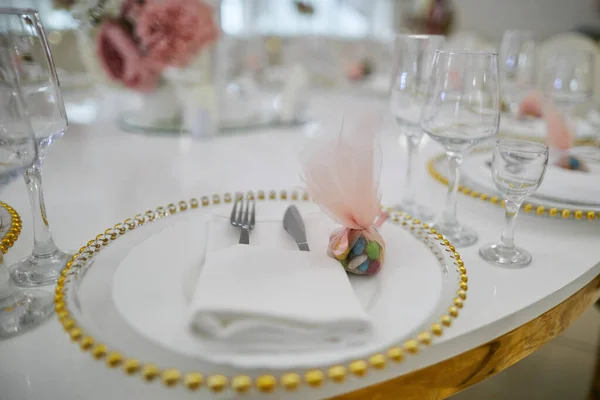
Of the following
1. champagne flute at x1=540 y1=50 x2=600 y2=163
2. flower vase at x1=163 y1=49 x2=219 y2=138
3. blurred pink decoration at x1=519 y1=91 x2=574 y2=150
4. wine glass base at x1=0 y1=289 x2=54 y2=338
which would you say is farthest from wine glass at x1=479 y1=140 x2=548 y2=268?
flower vase at x1=163 y1=49 x2=219 y2=138

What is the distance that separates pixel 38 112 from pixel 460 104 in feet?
1.76

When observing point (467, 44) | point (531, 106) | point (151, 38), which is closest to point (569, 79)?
point (531, 106)

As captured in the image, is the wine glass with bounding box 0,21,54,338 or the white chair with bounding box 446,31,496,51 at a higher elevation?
the white chair with bounding box 446,31,496,51

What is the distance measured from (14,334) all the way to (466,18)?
5266mm

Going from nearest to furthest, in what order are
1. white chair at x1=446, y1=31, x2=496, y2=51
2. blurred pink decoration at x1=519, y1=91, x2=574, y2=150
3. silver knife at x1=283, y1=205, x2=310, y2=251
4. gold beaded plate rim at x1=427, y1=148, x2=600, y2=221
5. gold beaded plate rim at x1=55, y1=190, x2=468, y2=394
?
1. gold beaded plate rim at x1=55, y1=190, x2=468, y2=394
2. silver knife at x1=283, y1=205, x2=310, y2=251
3. gold beaded plate rim at x1=427, y1=148, x2=600, y2=221
4. blurred pink decoration at x1=519, y1=91, x2=574, y2=150
5. white chair at x1=446, y1=31, x2=496, y2=51

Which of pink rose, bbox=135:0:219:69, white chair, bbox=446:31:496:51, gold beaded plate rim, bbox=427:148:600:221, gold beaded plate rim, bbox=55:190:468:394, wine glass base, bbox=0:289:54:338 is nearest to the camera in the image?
gold beaded plate rim, bbox=55:190:468:394

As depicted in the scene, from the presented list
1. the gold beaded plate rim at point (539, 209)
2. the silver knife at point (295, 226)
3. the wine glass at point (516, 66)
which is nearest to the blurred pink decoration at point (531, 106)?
the wine glass at point (516, 66)

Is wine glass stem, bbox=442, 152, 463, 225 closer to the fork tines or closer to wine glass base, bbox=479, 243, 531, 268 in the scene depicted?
wine glass base, bbox=479, 243, 531, 268

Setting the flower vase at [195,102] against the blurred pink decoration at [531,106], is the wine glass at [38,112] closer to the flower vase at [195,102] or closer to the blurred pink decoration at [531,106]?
the flower vase at [195,102]

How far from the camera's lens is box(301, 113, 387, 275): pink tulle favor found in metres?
0.47

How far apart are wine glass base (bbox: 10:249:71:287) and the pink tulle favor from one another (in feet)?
1.02

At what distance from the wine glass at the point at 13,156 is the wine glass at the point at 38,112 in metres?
0.02

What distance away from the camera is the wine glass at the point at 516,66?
1298 millimetres

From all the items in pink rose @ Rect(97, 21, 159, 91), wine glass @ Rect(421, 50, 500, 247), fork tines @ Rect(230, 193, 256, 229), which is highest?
pink rose @ Rect(97, 21, 159, 91)
